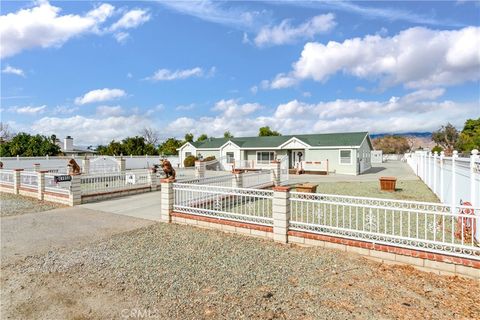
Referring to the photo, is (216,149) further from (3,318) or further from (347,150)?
(3,318)

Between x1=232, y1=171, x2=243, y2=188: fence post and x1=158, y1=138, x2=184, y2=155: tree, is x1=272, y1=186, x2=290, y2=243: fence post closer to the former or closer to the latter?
x1=232, y1=171, x2=243, y2=188: fence post

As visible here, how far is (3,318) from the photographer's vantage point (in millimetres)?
3643

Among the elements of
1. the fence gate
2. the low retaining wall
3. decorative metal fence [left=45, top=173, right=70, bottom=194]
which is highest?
the fence gate

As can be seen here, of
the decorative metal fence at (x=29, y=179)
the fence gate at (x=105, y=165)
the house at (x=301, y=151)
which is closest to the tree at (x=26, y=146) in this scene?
the fence gate at (x=105, y=165)

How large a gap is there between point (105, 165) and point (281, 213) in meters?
22.5

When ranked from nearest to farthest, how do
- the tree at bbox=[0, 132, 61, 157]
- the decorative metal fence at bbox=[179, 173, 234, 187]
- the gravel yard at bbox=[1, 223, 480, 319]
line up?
the gravel yard at bbox=[1, 223, 480, 319] → the decorative metal fence at bbox=[179, 173, 234, 187] → the tree at bbox=[0, 132, 61, 157]

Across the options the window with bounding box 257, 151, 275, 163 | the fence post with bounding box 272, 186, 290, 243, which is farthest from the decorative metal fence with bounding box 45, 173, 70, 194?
the window with bounding box 257, 151, 275, 163

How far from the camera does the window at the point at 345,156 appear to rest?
26888mm

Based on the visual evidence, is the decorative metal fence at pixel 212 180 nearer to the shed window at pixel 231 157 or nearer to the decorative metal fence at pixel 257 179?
the decorative metal fence at pixel 257 179

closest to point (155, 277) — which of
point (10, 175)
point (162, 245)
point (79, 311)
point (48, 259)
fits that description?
point (79, 311)

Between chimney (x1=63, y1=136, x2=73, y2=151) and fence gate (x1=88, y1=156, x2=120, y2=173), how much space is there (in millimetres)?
34722

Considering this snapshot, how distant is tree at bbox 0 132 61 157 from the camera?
108 feet

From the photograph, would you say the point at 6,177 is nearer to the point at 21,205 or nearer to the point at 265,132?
the point at 21,205

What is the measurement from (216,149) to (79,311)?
30.7 meters
